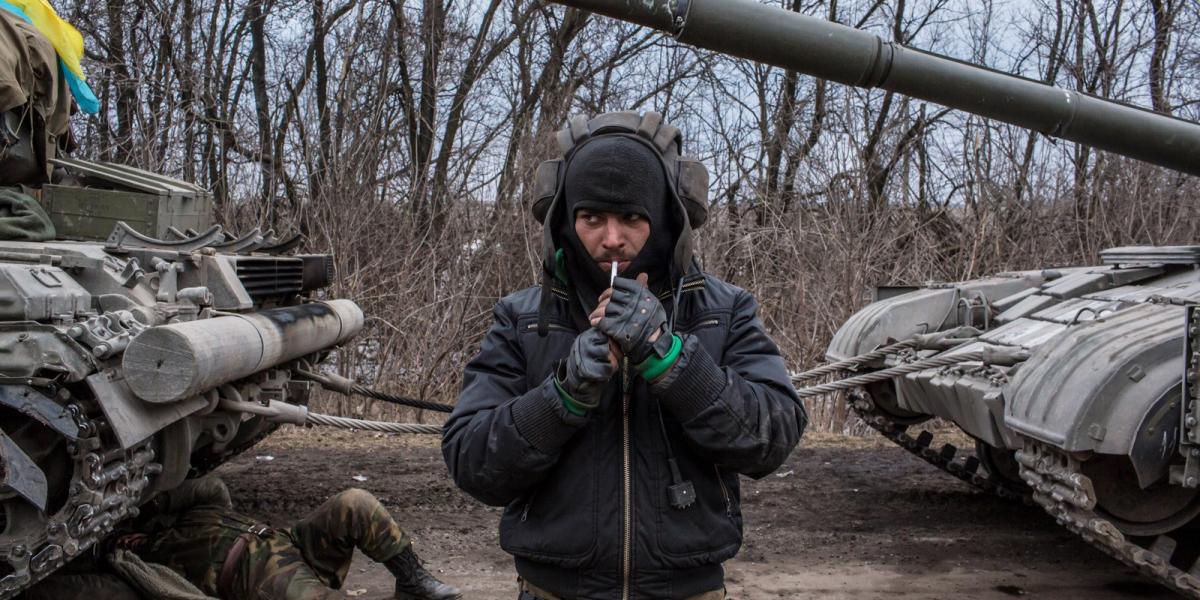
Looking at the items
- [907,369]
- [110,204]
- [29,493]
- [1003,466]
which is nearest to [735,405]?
[29,493]

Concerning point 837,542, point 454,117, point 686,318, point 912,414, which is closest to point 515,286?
point 454,117

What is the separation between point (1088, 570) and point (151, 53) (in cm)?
1136

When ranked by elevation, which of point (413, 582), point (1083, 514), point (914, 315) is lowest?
point (413, 582)

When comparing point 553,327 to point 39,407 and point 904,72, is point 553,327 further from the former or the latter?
point 904,72

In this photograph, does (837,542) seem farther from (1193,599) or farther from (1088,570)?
(1193,599)

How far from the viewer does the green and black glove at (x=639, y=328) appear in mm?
1948

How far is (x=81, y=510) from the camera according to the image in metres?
4.06

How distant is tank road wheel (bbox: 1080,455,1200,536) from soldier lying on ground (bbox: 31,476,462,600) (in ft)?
9.41

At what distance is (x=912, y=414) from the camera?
736 centimetres

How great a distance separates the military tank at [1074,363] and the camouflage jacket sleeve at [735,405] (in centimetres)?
220

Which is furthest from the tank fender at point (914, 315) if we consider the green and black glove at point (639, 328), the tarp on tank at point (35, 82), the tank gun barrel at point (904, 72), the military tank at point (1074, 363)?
the green and black glove at point (639, 328)

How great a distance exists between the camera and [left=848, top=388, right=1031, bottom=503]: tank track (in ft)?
22.5

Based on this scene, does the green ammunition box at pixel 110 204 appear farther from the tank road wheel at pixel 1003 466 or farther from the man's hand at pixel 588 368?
the tank road wheel at pixel 1003 466

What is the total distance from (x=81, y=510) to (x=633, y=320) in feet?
9.87
